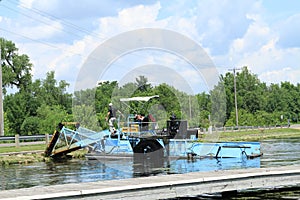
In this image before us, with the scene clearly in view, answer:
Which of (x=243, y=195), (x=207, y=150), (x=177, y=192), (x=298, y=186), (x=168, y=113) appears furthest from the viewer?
(x=168, y=113)

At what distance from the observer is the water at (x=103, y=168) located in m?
21.9

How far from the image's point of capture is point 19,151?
3397cm

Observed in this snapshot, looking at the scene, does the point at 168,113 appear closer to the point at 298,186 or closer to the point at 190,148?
the point at 190,148

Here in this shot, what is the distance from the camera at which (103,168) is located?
26203 mm

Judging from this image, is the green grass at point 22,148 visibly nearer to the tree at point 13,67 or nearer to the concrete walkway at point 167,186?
the concrete walkway at point 167,186

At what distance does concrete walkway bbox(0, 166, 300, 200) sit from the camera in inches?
547

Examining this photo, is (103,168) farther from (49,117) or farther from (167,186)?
(49,117)

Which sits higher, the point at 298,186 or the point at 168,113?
the point at 168,113

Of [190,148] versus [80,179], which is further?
[190,148]

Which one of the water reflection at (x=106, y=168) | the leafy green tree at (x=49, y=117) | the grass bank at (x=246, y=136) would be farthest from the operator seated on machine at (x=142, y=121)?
the leafy green tree at (x=49, y=117)

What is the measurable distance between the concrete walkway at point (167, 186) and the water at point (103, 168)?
5956mm

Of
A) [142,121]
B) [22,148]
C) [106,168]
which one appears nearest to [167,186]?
[106,168]

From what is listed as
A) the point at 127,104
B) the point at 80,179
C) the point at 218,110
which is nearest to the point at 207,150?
the point at 127,104

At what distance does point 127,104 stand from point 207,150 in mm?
5498
